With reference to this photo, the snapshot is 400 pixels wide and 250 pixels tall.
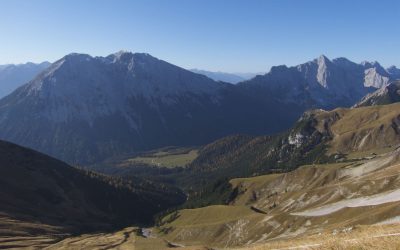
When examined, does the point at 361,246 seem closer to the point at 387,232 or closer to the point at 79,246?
the point at 387,232

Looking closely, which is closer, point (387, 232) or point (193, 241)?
point (387, 232)

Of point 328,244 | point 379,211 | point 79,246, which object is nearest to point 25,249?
point 79,246

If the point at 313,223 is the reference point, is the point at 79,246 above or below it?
below

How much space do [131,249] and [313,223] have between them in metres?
72.8

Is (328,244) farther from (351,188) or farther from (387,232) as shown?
(351,188)

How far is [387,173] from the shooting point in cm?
16150

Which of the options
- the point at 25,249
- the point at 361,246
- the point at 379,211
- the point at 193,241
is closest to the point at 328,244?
the point at 361,246

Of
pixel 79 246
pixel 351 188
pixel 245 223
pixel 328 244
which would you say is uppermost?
pixel 328 244

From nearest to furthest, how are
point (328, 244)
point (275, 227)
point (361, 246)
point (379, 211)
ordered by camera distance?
point (361, 246)
point (328, 244)
point (379, 211)
point (275, 227)

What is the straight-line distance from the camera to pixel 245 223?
171750mm

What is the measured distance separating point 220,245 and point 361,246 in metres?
128

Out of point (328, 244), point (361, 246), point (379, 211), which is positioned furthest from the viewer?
point (379, 211)

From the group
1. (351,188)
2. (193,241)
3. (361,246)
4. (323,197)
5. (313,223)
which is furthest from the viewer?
(193,241)

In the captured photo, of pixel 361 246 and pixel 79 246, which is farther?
pixel 79 246
